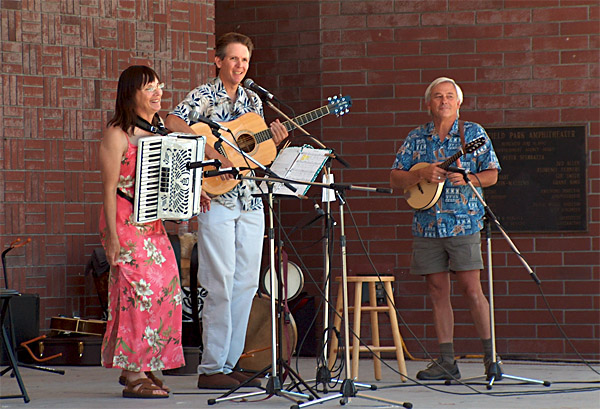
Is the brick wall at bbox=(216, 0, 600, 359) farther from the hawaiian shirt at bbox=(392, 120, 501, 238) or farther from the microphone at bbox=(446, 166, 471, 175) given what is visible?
the microphone at bbox=(446, 166, 471, 175)

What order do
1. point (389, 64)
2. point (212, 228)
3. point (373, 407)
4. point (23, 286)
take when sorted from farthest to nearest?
point (389, 64) → point (23, 286) → point (212, 228) → point (373, 407)

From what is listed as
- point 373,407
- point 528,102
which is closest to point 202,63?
point 528,102

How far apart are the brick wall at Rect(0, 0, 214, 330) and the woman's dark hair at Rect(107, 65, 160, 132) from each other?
2216 mm

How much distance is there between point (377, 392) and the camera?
208 inches

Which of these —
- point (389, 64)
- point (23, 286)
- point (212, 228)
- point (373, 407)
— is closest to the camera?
point (373, 407)

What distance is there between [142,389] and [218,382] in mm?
493

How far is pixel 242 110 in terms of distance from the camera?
5520 millimetres

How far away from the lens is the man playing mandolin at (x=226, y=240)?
209 inches

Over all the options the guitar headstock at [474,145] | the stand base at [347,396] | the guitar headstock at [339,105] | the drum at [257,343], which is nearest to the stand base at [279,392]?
the stand base at [347,396]

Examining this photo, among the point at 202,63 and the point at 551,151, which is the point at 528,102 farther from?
the point at 202,63

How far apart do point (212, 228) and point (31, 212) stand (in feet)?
7.70

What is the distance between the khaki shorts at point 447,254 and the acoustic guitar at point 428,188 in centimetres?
27

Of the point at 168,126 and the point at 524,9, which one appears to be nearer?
the point at 168,126

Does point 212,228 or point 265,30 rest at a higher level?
point 265,30
